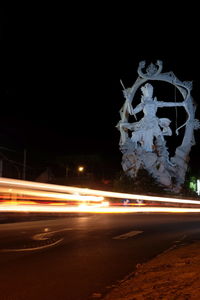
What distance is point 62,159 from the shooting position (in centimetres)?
6525

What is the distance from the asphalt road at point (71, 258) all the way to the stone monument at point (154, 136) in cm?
3087

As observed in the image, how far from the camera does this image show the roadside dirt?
269 inches

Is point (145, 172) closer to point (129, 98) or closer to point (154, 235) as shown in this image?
point (129, 98)

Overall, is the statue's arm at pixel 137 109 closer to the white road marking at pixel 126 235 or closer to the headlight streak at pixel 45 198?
the headlight streak at pixel 45 198

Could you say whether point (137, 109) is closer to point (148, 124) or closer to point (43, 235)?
point (148, 124)

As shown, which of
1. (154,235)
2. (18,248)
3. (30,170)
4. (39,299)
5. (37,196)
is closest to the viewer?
(39,299)

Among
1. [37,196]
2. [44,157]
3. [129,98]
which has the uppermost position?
[129,98]

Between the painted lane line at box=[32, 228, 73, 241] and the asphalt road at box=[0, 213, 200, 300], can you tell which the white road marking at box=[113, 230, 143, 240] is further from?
the painted lane line at box=[32, 228, 73, 241]

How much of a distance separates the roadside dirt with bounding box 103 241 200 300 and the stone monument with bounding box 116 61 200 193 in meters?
38.0

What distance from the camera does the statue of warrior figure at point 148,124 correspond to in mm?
49741

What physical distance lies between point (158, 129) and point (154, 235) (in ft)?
110

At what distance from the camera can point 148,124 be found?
49.8 metres

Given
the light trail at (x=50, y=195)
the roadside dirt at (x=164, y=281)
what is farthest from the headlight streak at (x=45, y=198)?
the roadside dirt at (x=164, y=281)

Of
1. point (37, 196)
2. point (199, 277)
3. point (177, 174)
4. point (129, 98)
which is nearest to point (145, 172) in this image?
point (177, 174)
